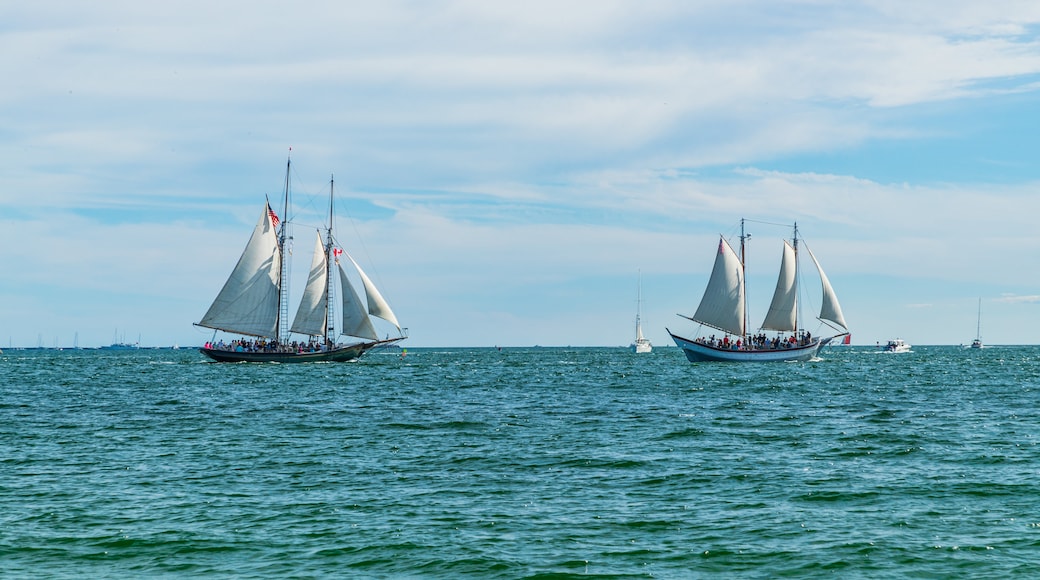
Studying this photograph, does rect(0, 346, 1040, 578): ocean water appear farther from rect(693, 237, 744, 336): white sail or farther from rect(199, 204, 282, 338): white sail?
rect(693, 237, 744, 336): white sail

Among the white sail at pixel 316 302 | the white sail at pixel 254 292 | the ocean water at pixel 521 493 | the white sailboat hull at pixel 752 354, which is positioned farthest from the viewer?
the white sailboat hull at pixel 752 354

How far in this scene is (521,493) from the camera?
82.4 feet

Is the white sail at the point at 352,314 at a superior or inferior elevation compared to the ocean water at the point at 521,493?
superior

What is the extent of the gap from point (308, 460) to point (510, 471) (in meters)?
6.79

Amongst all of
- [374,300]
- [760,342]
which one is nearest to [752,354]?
[760,342]

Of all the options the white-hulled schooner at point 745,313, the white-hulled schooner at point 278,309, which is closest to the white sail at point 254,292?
the white-hulled schooner at point 278,309

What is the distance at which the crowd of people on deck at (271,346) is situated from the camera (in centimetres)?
11106

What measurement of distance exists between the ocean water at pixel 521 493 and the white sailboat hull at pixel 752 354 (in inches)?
2582

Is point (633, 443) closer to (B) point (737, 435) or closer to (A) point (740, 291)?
(B) point (737, 435)

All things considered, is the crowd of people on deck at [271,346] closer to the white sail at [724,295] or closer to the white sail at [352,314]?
the white sail at [352,314]

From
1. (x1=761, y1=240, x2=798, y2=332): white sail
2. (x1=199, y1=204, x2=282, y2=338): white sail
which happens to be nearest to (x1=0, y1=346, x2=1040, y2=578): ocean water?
(x1=199, y1=204, x2=282, y2=338): white sail

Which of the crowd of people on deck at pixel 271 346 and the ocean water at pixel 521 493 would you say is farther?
the crowd of people on deck at pixel 271 346

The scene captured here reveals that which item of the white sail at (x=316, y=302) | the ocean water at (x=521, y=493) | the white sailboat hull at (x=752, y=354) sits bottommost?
the ocean water at (x=521, y=493)

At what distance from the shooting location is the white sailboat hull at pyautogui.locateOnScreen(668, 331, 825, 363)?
377 feet
